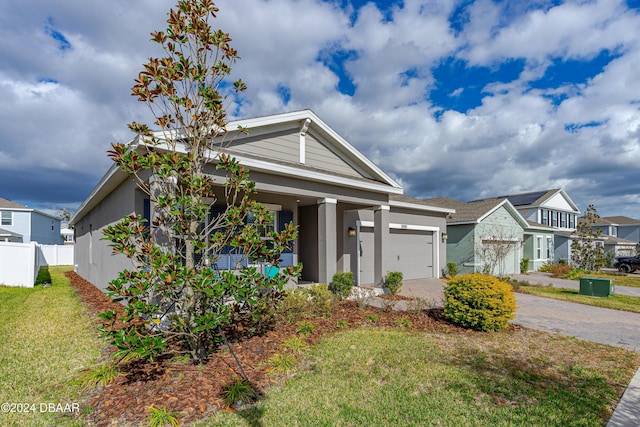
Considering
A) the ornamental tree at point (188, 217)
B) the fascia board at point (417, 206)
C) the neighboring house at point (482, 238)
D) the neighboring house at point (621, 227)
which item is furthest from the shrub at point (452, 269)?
the neighboring house at point (621, 227)

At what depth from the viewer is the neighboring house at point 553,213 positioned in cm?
2623

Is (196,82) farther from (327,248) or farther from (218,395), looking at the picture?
(327,248)

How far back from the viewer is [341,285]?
9.57 m

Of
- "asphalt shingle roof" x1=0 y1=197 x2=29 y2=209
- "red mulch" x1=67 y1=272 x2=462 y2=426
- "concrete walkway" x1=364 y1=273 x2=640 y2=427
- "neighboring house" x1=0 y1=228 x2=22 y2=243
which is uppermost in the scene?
"asphalt shingle roof" x1=0 y1=197 x2=29 y2=209

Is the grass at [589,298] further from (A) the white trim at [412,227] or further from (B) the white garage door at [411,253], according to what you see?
(A) the white trim at [412,227]

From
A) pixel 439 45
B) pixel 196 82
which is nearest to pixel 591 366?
pixel 196 82

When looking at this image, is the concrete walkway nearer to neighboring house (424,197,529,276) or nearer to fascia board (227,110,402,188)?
fascia board (227,110,402,188)

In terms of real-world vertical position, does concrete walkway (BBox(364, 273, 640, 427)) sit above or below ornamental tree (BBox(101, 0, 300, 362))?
below

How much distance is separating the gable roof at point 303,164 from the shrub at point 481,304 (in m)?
4.70

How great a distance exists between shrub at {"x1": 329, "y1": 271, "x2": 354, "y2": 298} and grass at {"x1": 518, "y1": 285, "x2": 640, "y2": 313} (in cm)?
807

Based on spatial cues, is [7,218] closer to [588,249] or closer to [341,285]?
[341,285]

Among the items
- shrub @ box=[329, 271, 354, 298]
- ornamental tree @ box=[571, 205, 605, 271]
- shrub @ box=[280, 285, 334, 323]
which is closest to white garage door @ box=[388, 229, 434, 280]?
shrub @ box=[329, 271, 354, 298]

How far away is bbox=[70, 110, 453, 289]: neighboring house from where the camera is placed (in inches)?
A: 346

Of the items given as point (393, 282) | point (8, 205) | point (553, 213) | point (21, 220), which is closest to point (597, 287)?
point (393, 282)
